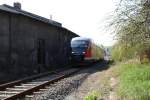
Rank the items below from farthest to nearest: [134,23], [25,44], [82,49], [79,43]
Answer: [79,43]
[82,49]
[25,44]
[134,23]

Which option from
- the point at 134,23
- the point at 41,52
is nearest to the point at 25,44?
the point at 41,52

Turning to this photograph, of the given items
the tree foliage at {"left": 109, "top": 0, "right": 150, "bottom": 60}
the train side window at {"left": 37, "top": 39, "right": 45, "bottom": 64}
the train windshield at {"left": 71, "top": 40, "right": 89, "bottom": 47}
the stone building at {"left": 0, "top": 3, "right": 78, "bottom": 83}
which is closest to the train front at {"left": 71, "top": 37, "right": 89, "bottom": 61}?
the train windshield at {"left": 71, "top": 40, "right": 89, "bottom": 47}

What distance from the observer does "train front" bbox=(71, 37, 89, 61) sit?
34.4m

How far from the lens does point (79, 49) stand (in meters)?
34.8

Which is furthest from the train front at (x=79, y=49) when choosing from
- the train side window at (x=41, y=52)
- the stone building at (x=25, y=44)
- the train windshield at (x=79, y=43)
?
the train side window at (x=41, y=52)

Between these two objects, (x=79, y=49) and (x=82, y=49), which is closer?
(x=82, y=49)

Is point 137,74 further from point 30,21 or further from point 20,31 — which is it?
point 30,21

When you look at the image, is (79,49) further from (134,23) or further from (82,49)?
(134,23)

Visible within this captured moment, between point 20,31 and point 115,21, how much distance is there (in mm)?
10906

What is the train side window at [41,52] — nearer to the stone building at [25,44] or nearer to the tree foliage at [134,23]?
the stone building at [25,44]

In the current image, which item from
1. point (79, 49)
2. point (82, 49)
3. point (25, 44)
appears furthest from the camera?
point (79, 49)

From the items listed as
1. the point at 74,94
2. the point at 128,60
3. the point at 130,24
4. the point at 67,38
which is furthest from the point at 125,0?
the point at 67,38

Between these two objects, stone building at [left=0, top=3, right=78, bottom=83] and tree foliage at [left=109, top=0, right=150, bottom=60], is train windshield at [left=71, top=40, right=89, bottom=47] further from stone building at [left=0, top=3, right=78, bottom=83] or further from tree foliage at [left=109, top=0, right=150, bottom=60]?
tree foliage at [left=109, top=0, right=150, bottom=60]

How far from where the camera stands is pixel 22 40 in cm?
2633
